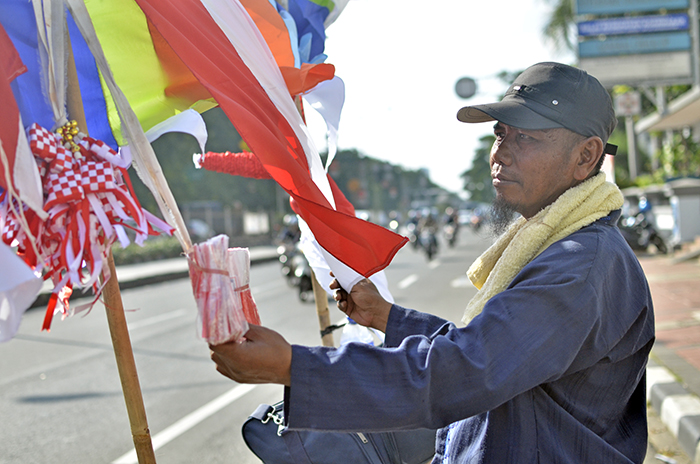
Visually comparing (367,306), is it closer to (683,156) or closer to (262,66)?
(262,66)

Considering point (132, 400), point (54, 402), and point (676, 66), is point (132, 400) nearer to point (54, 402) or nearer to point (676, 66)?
point (54, 402)

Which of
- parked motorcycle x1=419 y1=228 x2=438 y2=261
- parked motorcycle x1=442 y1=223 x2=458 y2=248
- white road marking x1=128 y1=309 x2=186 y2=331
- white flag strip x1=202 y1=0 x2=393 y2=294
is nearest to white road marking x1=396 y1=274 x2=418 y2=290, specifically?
parked motorcycle x1=419 y1=228 x2=438 y2=261

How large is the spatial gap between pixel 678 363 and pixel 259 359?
4923 millimetres

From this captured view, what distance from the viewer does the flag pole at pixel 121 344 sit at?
1.50m

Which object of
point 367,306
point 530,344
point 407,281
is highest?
point 530,344

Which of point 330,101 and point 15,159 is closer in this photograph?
point 15,159

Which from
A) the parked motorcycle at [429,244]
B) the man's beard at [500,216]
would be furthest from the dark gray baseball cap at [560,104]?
the parked motorcycle at [429,244]

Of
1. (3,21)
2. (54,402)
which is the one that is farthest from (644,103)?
(3,21)

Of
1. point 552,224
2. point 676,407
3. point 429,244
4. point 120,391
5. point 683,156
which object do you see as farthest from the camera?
point 429,244

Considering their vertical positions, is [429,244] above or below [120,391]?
below

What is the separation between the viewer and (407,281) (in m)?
13.4

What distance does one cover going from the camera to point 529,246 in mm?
1451

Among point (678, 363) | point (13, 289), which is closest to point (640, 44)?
point (678, 363)

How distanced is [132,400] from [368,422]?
2.39 feet
